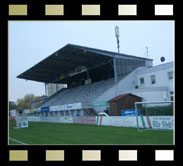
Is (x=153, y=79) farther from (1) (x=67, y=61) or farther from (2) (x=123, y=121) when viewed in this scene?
(2) (x=123, y=121)

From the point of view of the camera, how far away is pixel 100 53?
115 feet

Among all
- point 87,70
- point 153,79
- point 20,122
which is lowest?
point 20,122

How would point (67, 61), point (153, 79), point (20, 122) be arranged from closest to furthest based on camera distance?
point (20, 122) → point (153, 79) → point (67, 61)

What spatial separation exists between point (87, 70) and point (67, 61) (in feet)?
12.2

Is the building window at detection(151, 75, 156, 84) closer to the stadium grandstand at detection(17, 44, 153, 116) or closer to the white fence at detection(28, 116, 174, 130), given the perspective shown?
the stadium grandstand at detection(17, 44, 153, 116)

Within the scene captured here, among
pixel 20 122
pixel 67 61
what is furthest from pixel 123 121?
pixel 67 61

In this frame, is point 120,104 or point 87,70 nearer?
point 120,104

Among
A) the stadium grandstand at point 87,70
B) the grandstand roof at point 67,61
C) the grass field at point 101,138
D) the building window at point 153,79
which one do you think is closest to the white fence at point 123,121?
the grass field at point 101,138

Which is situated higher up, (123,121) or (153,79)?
(153,79)

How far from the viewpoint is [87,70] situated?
41.9 meters

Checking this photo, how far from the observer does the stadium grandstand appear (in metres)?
35.4

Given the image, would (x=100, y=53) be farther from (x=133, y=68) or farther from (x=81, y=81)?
(x=81, y=81)

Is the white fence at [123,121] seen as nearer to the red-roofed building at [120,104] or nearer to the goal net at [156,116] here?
the goal net at [156,116]

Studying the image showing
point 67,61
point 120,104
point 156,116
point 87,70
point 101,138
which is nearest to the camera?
point 101,138
